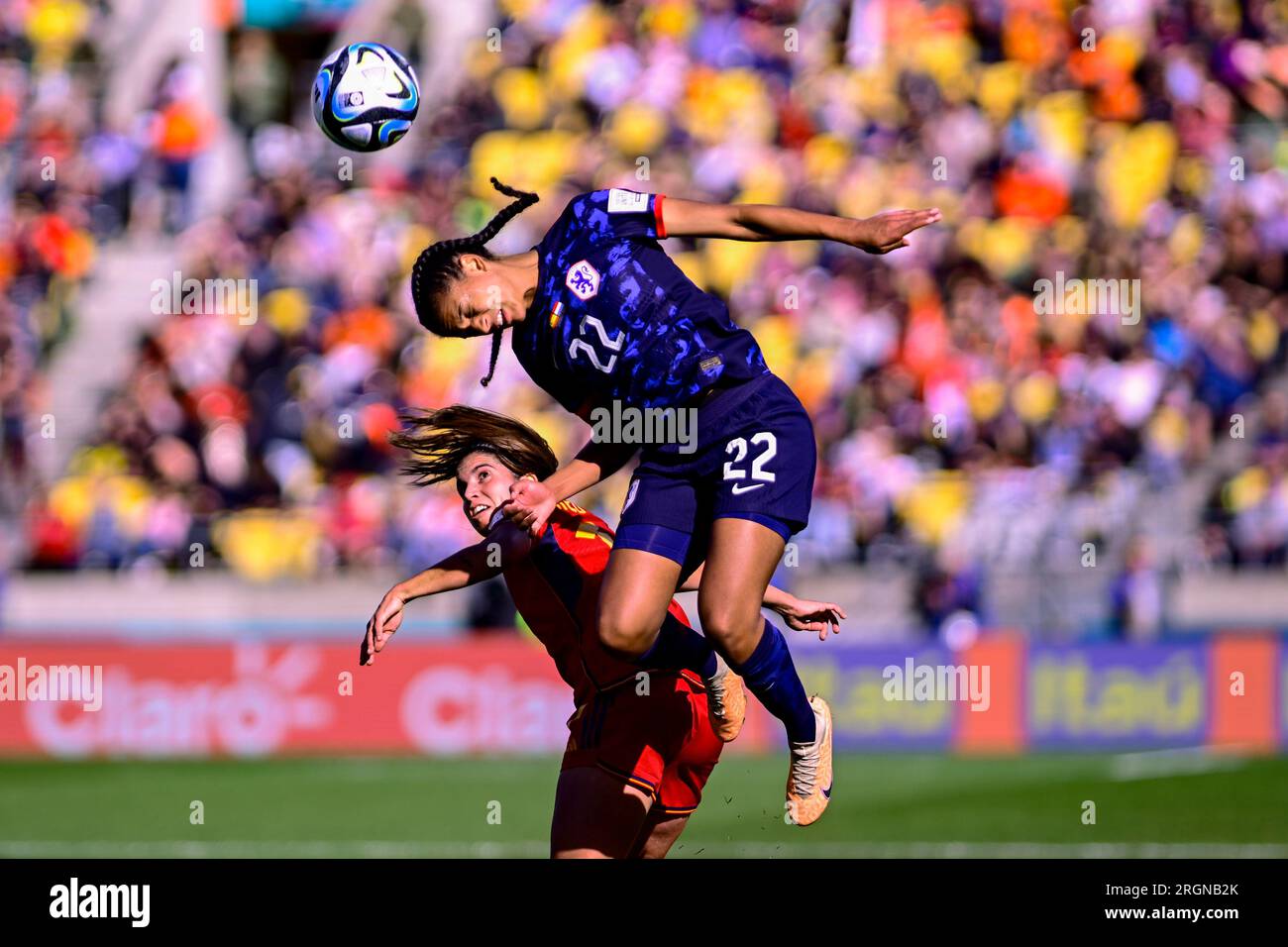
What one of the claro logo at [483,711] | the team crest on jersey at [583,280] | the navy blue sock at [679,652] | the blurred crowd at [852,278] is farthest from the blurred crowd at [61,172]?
the navy blue sock at [679,652]

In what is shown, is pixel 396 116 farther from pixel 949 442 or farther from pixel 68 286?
pixel 68 286

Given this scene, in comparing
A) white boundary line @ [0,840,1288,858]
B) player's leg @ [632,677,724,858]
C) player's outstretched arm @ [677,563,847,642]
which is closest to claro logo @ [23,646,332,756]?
white boundary line @ [0,840,1288,858]

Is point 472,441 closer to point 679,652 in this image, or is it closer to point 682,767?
point 679,652

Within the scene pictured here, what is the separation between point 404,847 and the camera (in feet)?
40.6

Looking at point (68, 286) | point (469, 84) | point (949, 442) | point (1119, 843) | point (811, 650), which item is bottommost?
point (1119, 843)

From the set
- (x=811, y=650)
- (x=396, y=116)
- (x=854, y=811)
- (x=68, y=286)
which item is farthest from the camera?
(x=68, y=286)

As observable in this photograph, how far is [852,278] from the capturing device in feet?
61.0

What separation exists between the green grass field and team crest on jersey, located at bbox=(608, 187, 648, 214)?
184 inches

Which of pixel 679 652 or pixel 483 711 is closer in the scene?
pixel 679 652

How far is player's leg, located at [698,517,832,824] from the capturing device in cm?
714

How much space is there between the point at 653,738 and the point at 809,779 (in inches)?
30.0

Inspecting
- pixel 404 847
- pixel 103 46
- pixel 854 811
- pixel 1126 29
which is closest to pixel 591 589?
pixel 404 847

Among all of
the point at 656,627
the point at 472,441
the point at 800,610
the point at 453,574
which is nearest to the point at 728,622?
the point at 656,627

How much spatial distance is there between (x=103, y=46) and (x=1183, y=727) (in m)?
14.5
